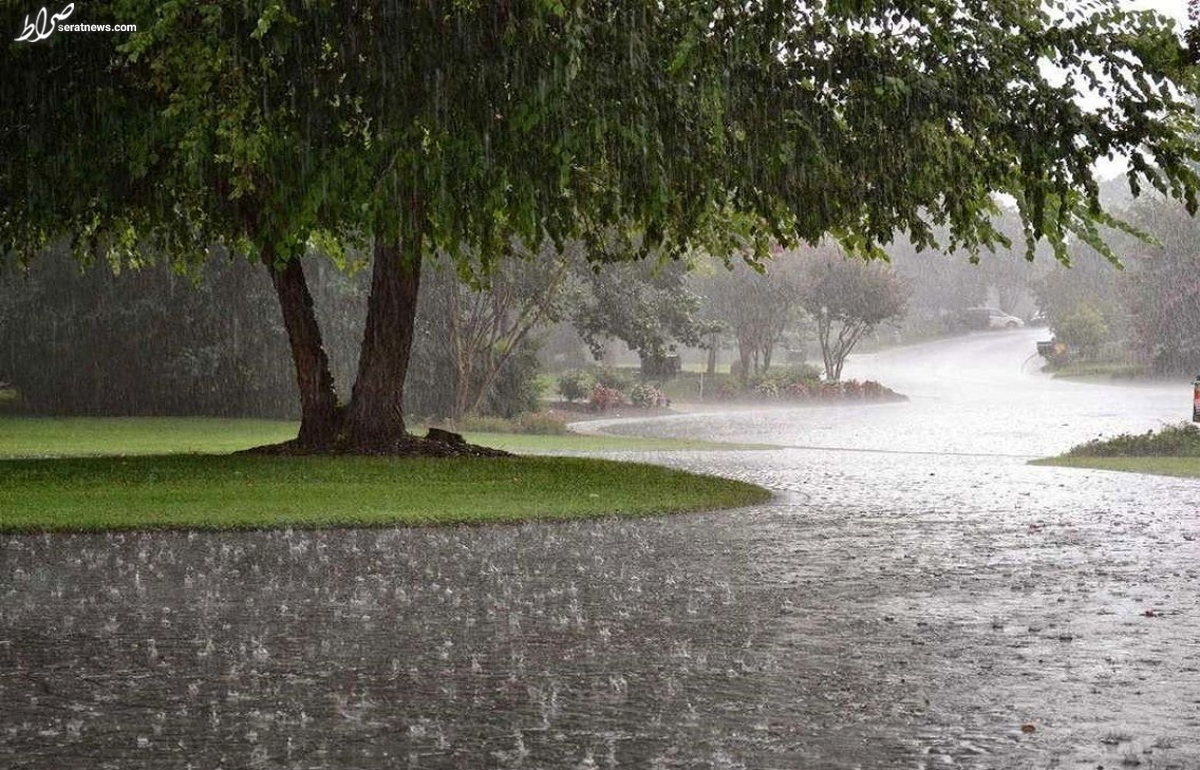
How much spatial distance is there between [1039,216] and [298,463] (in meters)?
9.50

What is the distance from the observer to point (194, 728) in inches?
242

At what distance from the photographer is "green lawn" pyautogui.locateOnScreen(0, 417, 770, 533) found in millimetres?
14531

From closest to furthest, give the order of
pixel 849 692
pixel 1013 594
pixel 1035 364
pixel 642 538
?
pixel 849 692, pixel 1013 594, pixel 642 538, pixel 1035 364

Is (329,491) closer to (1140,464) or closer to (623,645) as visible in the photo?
(623,645)

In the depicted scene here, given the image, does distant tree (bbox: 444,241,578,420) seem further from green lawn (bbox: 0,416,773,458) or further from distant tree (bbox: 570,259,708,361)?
green lawn (bbox: 0,416,773,458)

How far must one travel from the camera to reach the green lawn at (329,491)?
47.7ft

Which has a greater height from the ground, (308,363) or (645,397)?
(308,363)

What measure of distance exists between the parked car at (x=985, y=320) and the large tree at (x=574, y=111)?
269 feet

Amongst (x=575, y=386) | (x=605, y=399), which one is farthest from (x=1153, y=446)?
(x=575, y=386)

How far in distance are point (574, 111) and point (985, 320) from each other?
88.3 meters

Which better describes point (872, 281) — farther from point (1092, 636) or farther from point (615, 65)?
point (1092, 636)

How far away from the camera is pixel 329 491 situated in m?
17.1

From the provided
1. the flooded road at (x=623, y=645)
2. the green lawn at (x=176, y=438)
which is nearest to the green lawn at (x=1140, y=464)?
the green lawn at (x=176, y=438)

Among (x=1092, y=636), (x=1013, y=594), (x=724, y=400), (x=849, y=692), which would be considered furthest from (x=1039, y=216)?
(x=724, y=400)
